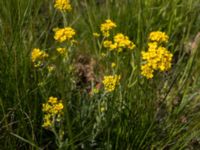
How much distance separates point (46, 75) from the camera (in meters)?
1.86

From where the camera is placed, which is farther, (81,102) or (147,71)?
(81,102)

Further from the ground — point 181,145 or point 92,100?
point 92,100

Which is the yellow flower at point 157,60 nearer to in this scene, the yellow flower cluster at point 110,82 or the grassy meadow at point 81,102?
the grassy meadow at point 81,102

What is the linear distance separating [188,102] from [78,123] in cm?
56

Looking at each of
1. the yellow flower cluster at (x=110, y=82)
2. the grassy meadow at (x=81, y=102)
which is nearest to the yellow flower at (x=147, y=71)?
the grassy meadow at (x=81, y=102)

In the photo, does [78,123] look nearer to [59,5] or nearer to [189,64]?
[59,5]

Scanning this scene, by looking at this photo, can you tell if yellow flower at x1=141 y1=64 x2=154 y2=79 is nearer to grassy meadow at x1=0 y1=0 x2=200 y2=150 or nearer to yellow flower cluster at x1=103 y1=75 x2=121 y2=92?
grassy meadow at x1=0 y1=0 x2=200 y2=150

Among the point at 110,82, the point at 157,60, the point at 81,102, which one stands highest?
the point at 157,60

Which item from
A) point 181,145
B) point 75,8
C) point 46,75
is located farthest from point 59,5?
point 75,8

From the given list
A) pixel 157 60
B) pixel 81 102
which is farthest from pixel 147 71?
pixel 81 102

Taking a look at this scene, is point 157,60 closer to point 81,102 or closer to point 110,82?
point 110,82

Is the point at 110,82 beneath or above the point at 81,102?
above

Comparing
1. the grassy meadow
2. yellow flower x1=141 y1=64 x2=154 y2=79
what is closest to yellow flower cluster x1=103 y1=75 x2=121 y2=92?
the grassy meadow

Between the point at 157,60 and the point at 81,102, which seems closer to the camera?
the point at 157,60
